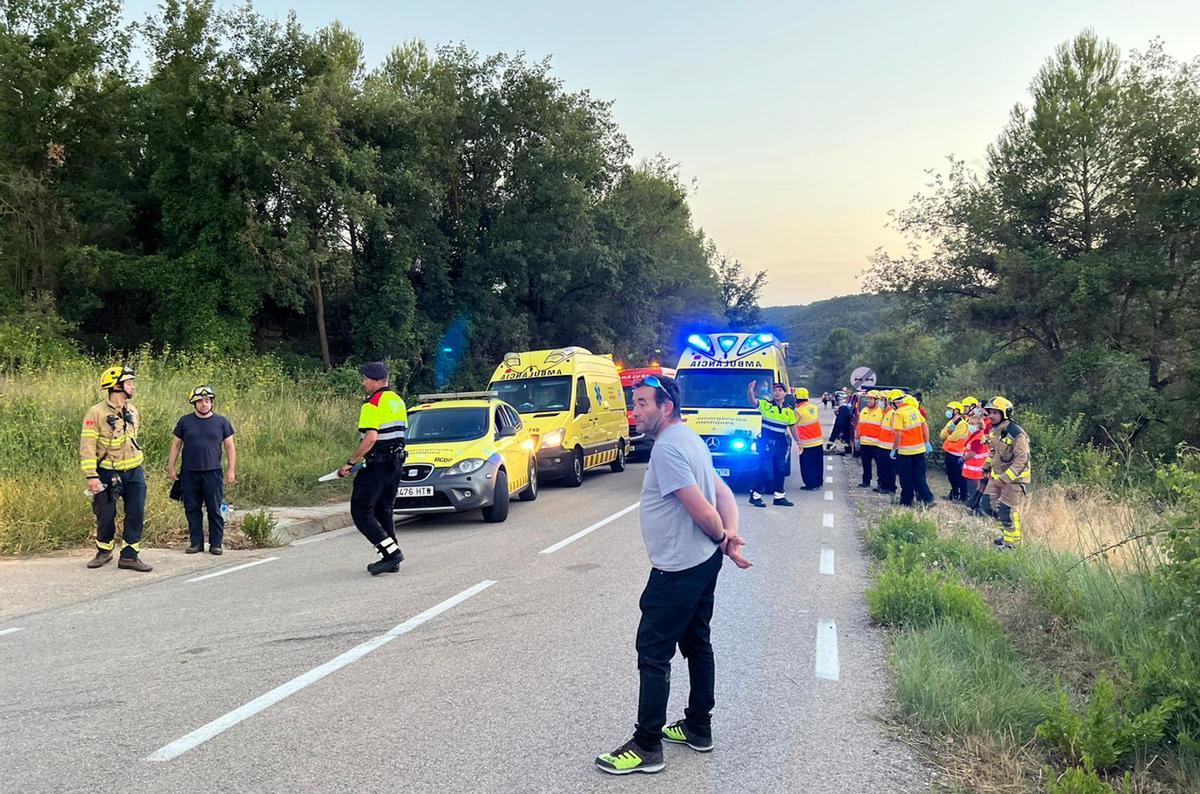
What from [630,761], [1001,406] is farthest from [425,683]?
[1001,406]

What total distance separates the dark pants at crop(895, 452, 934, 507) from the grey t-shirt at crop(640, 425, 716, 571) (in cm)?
986

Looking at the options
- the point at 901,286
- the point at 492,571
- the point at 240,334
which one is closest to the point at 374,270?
the point at 240,334

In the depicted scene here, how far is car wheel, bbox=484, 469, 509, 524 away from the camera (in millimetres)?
11039

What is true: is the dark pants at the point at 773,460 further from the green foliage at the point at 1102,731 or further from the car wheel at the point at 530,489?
the green foliage at the point at 1102,731

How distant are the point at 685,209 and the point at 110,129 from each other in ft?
102

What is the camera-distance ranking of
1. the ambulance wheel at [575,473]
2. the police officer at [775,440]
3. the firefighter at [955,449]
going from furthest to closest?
the ambulance wheel at [575,473], the firefighter at [955,449], the police officer at [775,440]

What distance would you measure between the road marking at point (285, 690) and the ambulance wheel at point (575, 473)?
8.73 metres

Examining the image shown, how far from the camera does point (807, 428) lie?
1433 cm

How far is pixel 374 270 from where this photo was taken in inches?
1048

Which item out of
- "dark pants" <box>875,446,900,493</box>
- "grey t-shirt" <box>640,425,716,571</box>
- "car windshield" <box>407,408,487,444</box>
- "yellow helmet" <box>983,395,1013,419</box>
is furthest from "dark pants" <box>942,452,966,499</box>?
"grey t-shirt" <box>640,425,716,571</box>

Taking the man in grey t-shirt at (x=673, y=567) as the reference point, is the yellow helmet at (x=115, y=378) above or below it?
above

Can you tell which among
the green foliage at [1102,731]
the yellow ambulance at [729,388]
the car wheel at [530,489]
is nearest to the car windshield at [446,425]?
the car wheel at [530,489]

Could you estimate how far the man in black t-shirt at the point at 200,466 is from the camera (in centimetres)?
891

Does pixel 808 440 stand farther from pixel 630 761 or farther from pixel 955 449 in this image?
pixel 630 761
